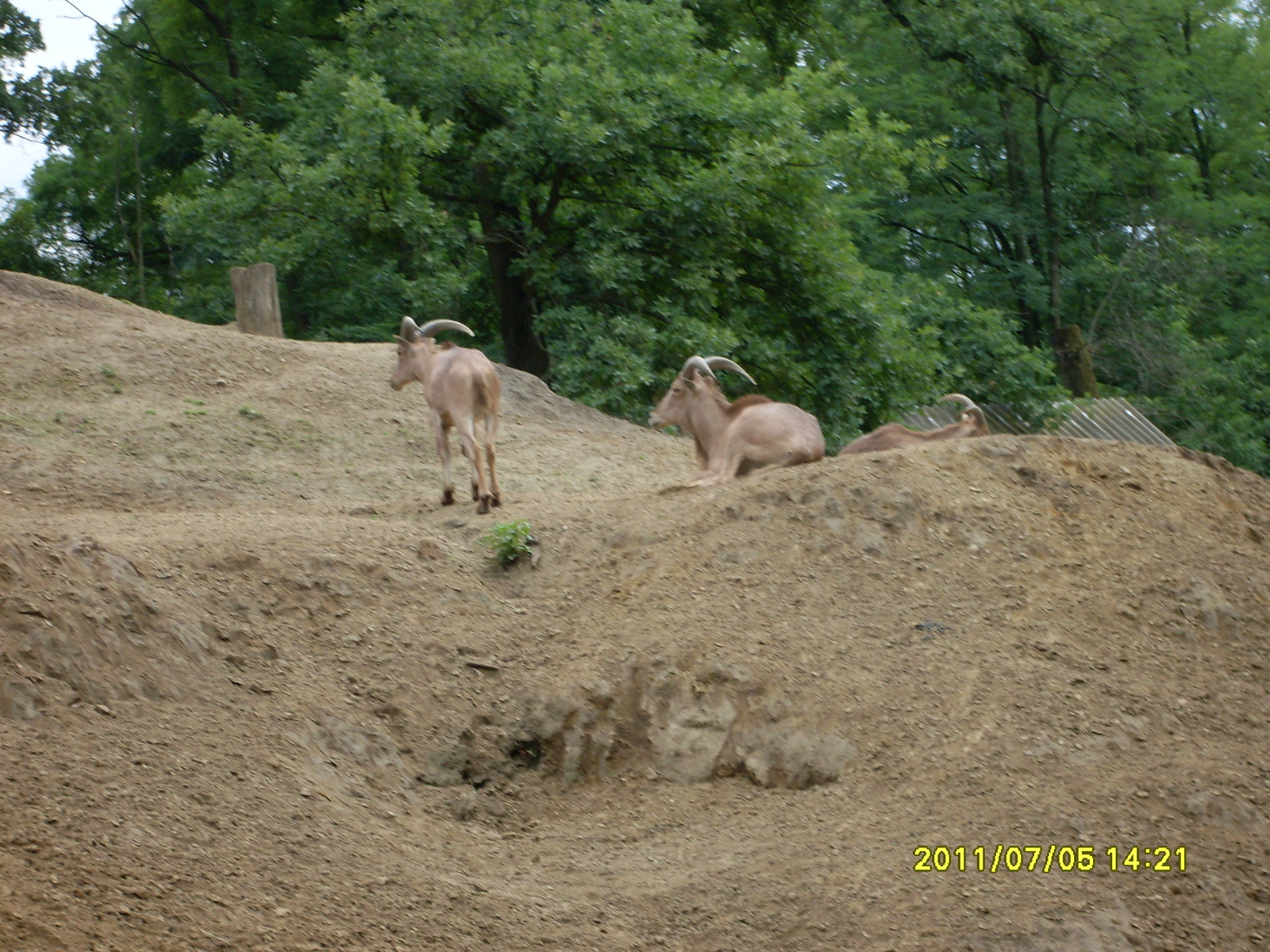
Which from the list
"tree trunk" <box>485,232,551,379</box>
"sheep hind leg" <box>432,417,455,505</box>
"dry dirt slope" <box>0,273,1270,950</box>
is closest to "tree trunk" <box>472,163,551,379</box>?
"tree trunk" <box>485,232,551,379</box>

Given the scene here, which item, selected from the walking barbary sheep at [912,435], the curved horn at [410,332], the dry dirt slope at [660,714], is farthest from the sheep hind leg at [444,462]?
the walking barbary sheep at [912,435]

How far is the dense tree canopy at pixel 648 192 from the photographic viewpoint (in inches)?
729

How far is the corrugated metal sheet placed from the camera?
77.2ft

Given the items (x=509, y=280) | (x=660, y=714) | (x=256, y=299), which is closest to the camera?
(x=660, y=714)

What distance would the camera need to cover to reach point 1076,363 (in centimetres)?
2980

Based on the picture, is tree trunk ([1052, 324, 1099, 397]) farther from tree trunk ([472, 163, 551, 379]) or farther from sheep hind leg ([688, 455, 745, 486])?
sheep hind leg ([688, 455, 745, 486])

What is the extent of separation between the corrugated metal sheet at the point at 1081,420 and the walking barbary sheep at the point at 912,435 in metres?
11.8

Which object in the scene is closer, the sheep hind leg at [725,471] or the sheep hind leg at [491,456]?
the sheep hind leg at [725,471]

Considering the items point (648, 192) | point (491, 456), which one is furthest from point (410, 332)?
point (648, 192)

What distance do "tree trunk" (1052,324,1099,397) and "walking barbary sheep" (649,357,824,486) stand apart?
20426mm

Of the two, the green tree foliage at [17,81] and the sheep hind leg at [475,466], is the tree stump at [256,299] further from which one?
the green tree foliage at [17,81]
